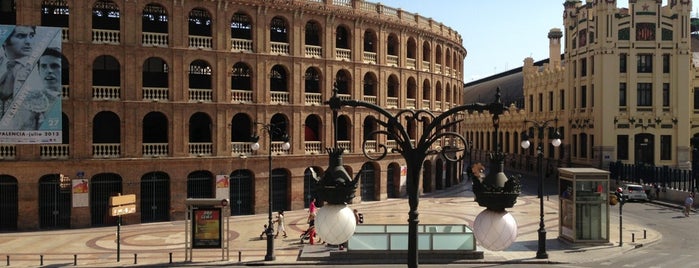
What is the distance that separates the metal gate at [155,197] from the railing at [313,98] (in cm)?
1165

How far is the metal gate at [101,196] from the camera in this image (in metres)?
37.0

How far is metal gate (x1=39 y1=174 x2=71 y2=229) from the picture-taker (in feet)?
118

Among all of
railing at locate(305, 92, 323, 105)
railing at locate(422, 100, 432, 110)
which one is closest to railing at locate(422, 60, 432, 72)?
railing at locate(422, 100, 432, 110)

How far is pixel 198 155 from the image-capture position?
129 ft

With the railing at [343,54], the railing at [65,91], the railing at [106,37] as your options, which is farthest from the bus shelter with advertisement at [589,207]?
the railing at [65,91]

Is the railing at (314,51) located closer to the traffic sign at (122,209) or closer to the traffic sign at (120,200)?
the traffic sign at (120,200)

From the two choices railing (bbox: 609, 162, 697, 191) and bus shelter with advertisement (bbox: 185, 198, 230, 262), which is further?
railing (bbox: 609, 162, 697, 191)

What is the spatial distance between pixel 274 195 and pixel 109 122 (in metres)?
12.1

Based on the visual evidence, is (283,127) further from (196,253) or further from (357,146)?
(196,253)

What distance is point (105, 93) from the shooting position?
1476 inches

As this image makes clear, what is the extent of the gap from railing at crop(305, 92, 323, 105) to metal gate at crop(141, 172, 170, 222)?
11647 millimetres

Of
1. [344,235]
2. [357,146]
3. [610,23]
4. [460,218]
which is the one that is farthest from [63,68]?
[610,23]

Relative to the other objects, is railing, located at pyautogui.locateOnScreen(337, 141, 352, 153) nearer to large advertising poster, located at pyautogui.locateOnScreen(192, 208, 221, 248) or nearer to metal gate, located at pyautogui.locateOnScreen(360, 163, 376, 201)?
metal gate, located at pyautogui.locateOnScreen(360, 163, 376, 201)

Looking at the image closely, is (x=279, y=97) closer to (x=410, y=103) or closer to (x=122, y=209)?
(x=410, y=103)
